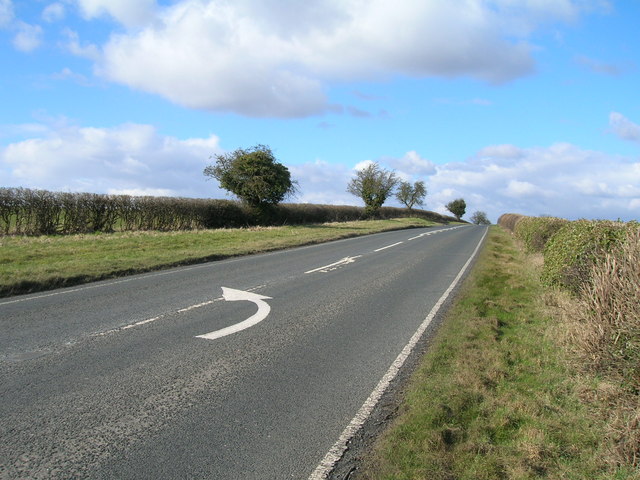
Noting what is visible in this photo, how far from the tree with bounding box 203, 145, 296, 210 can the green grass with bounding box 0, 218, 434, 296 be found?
12124mm

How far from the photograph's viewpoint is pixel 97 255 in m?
15.9

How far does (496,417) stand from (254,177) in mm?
32703

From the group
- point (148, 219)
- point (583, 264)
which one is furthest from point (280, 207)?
point (583, 264)

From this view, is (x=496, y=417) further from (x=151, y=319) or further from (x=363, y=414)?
(x=151, y=319)

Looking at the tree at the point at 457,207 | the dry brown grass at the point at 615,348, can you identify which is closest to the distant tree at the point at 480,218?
the tree at the point at 457,207

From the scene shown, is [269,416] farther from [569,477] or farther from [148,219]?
[148,219]

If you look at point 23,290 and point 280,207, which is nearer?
point 23,290

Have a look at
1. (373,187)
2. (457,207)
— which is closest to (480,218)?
(457,207)

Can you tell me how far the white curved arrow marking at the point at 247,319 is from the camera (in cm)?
683

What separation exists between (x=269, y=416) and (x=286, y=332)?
2740mm

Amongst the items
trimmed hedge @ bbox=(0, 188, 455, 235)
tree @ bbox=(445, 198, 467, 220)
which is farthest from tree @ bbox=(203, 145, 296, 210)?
tree @ bbox=(445, 198, 467, 220)

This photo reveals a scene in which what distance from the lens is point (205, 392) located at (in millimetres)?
4766

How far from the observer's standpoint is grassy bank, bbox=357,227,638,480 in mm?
3512

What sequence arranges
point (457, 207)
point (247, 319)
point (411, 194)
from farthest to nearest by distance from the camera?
point (457, 207) < point (411, 194) < point (247, 319)
